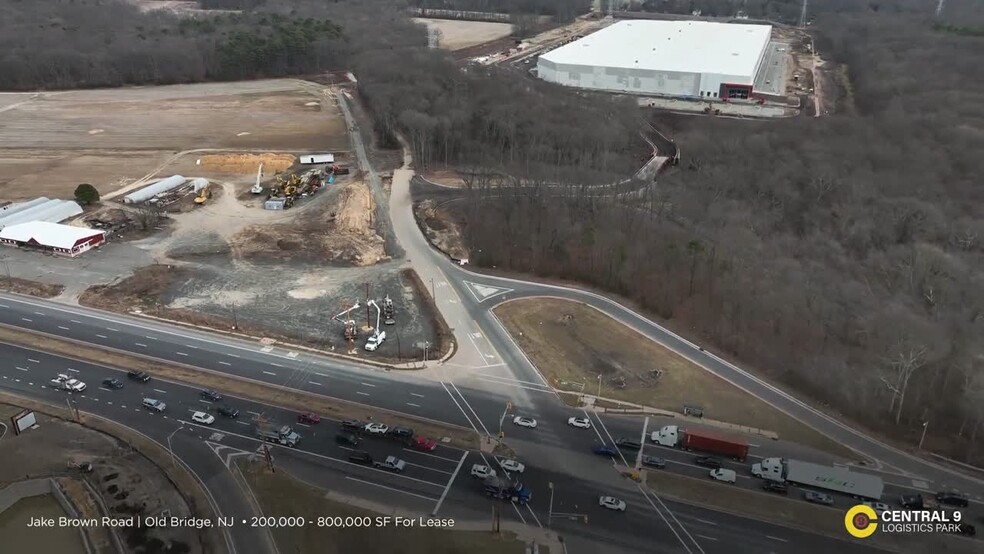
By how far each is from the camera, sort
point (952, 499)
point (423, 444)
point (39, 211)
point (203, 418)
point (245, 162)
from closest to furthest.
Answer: point (952, 499), point (423, 444), point (203, 418), point (39, 211), point (245, 162)

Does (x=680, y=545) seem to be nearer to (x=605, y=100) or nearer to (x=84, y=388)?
(x=84, y=388)

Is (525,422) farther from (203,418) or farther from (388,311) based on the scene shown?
(203,418)

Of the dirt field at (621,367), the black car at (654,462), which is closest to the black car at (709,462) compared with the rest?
the black car at (654,462)

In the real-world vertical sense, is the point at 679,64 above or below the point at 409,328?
above

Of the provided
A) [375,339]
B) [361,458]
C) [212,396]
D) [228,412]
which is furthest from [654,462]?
[212,396]

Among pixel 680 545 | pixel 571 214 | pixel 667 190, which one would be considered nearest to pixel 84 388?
pixel 680 545

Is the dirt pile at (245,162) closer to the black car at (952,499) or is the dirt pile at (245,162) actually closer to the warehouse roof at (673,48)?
the warehouse roof at (673,48)
